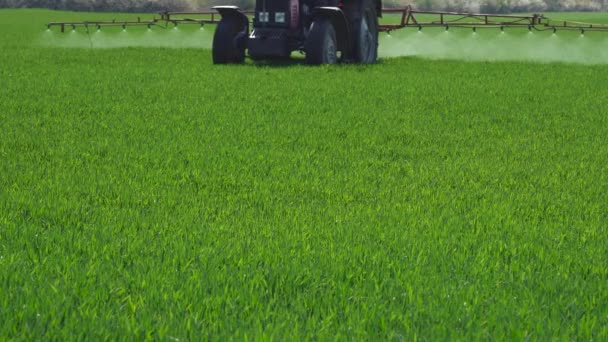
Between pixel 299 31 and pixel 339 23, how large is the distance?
0.77 meters

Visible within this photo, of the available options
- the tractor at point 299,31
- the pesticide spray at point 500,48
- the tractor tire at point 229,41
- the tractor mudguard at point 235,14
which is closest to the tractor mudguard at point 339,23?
the tractor at point 299,31

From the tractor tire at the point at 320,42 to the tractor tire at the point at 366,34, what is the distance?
81 cm

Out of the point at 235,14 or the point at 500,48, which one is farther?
the point at 500,48

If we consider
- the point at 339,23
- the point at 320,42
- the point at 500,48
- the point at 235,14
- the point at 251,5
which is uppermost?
the point at 235,14

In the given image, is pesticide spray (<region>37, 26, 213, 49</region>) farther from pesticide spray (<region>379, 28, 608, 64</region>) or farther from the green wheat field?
the green wheat field

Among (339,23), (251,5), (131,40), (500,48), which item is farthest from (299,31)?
(251,5)

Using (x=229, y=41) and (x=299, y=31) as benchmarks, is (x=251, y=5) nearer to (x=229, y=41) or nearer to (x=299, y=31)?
(x=229, y=41)

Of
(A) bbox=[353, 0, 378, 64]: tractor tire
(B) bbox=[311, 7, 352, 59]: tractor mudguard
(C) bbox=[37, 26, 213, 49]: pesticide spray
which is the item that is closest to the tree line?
(C) bbox=[37, 26, 213, 49]: pesticide spray

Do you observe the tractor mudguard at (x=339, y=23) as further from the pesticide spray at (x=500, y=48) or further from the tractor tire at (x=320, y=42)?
the pesticide spray at (x=500, y=48)

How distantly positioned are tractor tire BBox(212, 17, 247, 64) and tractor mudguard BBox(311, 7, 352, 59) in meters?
1.47

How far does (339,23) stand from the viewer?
18.3 m

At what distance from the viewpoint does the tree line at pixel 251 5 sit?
253ft

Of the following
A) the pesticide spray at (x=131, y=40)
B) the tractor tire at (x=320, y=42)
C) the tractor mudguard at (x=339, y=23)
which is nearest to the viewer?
the tractor tire at (x=320, y=42)

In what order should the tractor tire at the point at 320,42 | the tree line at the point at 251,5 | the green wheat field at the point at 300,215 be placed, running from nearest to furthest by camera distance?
the green wheat field at the point at 300,215, the tractor tire at the point at 320,42, the tree line at the point at 251,5
